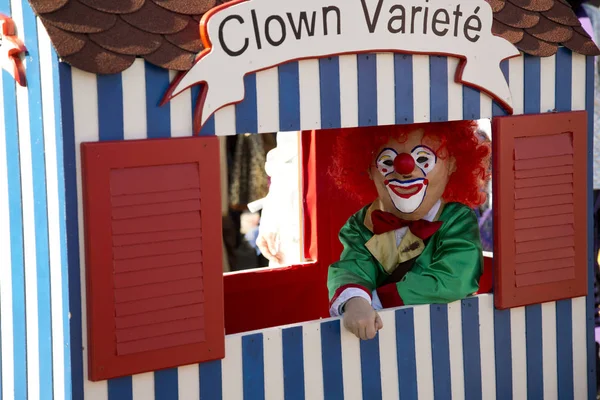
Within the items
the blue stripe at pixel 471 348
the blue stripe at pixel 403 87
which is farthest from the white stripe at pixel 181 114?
the blue stripe at pixel 471 348

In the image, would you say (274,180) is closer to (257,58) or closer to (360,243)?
(360,243)

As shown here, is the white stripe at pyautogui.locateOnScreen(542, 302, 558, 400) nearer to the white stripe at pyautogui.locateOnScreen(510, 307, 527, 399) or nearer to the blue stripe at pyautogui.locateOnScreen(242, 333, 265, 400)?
the white stripe at pyautogui.locateOnScreen(510, 307, 527, 399)

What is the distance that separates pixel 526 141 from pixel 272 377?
1.40 metres

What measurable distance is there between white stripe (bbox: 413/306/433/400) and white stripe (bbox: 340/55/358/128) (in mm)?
798

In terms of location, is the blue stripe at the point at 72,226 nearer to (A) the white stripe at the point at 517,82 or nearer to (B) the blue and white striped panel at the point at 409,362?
(B) the blue and white striped panel at the point at 409,362

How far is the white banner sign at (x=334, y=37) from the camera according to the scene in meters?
3.55

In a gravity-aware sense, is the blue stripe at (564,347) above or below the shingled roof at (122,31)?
below

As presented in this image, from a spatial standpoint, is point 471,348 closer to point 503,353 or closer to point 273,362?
point 503,353

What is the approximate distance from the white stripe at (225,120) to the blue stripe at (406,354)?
1.02 m

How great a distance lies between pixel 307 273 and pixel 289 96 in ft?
5.94

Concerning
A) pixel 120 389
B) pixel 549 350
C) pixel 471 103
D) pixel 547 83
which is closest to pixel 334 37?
pixel 471 103

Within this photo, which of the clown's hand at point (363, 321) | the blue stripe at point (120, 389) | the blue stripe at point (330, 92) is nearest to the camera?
the blue stripe at point (120, 389)

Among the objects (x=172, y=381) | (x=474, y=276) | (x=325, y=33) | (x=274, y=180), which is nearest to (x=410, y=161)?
(x=474, y=276)

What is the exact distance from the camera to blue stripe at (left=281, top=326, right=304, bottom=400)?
12.7ft
